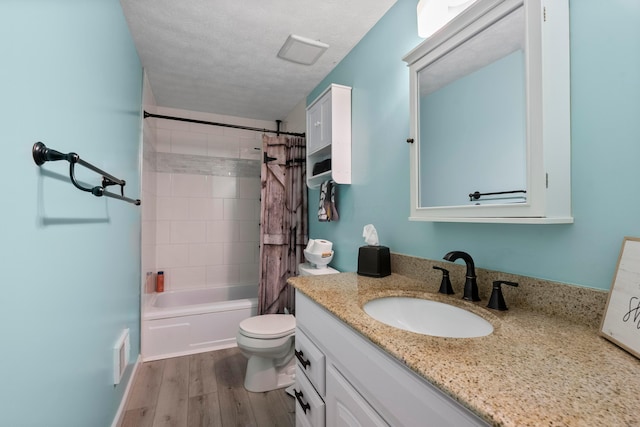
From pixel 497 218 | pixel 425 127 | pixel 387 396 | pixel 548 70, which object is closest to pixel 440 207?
pixel 497 218

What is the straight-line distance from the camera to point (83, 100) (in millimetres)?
1062

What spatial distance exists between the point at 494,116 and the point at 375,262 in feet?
2.64

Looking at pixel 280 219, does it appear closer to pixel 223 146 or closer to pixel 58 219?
pixel 223 146

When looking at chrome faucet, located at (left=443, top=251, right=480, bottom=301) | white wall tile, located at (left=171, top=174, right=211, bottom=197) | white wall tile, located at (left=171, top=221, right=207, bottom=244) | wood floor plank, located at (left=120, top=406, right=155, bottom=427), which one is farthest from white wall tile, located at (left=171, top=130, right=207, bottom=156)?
chrome faucet, located at (left=443, top=251, right=480, bottom=301)

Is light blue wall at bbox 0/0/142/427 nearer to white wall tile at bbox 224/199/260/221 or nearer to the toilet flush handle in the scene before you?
the toilet flush handle

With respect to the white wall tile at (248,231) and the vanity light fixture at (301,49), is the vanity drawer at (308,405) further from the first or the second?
the white wall tile at (248,231)

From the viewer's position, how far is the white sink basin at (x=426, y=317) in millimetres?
920

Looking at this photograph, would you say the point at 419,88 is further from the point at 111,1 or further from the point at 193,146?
the point at 193,146

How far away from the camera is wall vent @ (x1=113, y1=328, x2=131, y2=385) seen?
4.81ft

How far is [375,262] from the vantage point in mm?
1411

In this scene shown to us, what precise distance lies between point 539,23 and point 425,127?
49 cm

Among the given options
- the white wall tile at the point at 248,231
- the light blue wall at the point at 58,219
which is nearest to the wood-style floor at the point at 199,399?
the light blue wall at the point at 58,219

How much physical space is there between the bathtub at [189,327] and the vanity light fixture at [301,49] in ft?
6.95

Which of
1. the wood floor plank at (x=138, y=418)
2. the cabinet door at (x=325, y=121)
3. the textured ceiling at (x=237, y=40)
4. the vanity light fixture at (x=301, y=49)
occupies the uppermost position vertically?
the textured ceiling at (x=237, y=40)
